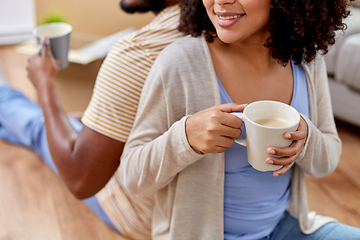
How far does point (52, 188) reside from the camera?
138 centimetres

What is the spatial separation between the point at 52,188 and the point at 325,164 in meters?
0.99

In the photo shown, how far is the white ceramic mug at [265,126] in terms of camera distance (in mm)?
540

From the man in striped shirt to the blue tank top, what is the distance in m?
0.23

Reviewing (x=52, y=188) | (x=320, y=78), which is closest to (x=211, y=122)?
(x=320, y=78)

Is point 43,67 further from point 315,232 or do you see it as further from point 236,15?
point 315,232

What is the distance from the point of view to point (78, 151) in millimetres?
876

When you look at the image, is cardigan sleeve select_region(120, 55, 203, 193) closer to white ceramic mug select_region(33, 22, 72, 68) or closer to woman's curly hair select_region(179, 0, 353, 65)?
woman's curly hair select_region(179, 0, 353, 65)

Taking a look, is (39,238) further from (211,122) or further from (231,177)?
(211,122)

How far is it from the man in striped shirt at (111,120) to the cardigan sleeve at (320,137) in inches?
13.4

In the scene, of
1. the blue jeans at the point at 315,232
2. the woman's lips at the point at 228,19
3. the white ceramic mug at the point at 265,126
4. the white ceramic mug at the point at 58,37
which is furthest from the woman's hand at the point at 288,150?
the white ceramic mug at the point at 58,37

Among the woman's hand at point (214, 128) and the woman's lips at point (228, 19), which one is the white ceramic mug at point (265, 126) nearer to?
the woman's hand at point (214, 128)

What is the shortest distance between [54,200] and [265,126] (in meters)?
1.02

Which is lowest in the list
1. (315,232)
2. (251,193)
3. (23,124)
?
(23,124)

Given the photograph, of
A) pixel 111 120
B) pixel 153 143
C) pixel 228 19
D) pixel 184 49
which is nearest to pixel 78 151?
pixel 111 120
